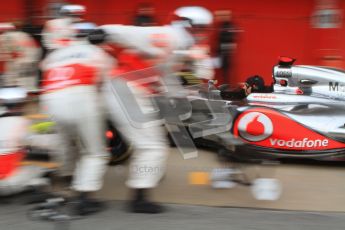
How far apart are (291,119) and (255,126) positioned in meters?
0.39

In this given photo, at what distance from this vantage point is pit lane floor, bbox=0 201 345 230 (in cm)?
443

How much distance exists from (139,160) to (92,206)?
534mm

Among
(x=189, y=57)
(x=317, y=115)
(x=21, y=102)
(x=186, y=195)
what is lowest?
(x=186, y=195)

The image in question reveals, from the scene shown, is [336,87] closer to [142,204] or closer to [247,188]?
[247,188]

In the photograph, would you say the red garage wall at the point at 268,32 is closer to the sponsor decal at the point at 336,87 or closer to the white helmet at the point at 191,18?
the sponsor decal at the point at 336,87

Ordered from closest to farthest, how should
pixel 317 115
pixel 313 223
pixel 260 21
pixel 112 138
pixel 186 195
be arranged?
pixel 313 223, pixel 186 195, pixel 112 138, pixel 317 115, pixel 260 21

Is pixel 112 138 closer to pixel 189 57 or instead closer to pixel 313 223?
pixel 189 57

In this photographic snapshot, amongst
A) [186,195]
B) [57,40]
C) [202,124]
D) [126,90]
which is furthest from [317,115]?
[57,40]

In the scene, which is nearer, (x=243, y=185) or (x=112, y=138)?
(x=243, y=185)

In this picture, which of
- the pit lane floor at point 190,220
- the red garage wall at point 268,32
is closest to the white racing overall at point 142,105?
the pit lane floor at point 190,220

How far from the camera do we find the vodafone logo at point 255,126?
6.36 metres

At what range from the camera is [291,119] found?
20.7 feet

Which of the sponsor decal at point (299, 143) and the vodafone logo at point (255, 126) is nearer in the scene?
the sponsor decal at point (299, 143)

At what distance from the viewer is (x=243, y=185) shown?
5.40 metres
